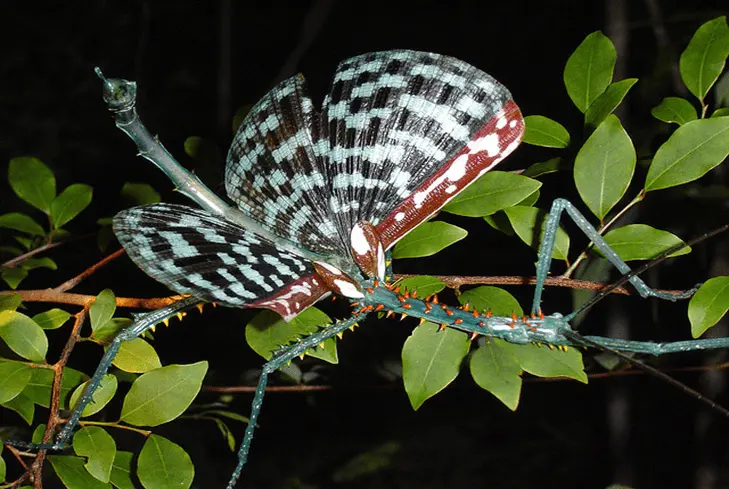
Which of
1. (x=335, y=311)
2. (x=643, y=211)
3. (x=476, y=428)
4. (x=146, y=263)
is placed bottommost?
(x=476, y=428)

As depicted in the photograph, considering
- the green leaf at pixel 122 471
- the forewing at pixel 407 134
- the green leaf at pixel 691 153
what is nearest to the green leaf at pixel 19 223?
the green leaf at pixel 122 471

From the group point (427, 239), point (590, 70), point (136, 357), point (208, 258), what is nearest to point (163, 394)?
point (136, 357)

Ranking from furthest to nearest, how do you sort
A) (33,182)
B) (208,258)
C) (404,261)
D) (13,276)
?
(404,261) < (33,182) < (13,276) < (208,258)

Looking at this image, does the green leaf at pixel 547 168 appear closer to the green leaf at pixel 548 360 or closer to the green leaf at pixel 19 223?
the green leaf at pixel 548 360

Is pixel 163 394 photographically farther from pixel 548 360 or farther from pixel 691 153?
pixel 691 153

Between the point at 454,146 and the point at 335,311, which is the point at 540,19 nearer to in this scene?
the point at 335,311

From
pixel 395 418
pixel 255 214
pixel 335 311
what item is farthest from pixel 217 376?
pixel 395 418

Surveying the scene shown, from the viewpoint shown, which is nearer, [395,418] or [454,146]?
[454,146]
